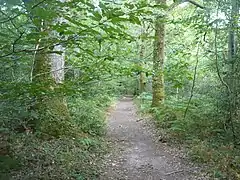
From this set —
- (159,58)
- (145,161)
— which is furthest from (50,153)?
(159,58)

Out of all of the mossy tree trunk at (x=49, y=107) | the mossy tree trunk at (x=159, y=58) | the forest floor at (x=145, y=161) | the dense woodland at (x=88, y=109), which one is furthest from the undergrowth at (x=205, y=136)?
the mossy tree trunk at (x=49, y=107)

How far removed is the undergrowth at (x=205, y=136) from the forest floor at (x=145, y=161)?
36cm

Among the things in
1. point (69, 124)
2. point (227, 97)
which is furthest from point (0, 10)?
point (227, 97)

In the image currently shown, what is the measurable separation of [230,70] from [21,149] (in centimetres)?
626

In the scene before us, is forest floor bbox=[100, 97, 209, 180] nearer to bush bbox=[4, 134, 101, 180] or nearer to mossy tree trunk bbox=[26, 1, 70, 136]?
bush bbox=[4, 134, 101, 180]

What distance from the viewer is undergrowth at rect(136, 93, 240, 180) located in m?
6.63

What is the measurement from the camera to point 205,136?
9008 mm

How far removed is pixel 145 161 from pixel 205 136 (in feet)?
8.04

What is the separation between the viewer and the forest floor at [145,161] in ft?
21.7

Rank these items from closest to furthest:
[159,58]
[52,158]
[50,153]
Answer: [52,158]
[50,153]
[159,58]

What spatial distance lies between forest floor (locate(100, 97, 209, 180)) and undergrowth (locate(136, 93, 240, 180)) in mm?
356

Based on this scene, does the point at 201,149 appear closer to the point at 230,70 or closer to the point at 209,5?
the point at 230,70

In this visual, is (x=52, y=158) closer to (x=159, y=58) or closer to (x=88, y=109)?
(x=88, y=109)

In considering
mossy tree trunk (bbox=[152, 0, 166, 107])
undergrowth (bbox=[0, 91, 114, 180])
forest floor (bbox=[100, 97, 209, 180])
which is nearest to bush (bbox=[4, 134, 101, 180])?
undergrowth (bbox=[0, 91, 114, 180])
